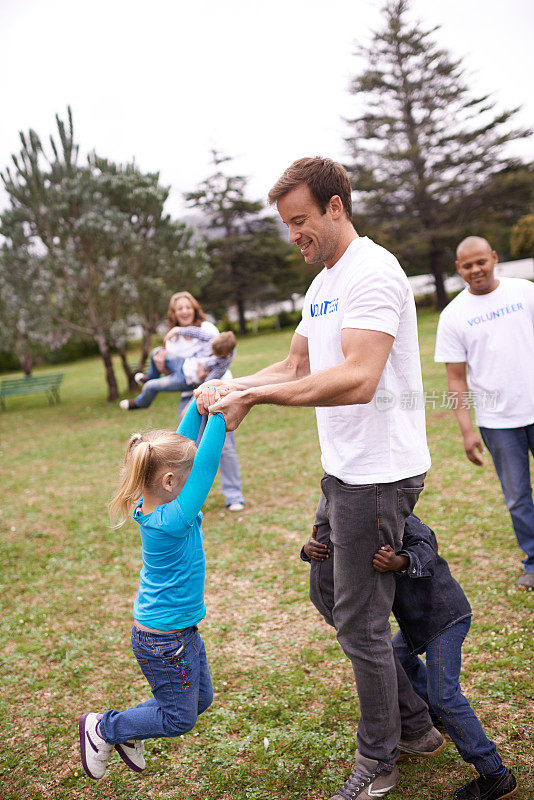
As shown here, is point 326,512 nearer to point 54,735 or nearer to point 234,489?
point 54,735

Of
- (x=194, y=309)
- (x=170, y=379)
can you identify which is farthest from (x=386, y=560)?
(x=194, y=309)

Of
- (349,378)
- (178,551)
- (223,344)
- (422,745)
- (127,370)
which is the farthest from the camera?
(127,370)

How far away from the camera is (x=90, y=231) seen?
1709cm

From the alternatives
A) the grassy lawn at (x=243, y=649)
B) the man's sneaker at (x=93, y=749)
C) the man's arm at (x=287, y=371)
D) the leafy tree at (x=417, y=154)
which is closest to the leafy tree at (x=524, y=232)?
the leafy tree at (x=417, y=154)

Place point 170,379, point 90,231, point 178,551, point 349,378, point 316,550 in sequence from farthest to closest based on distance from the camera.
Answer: point 90,231 < point 170,379 < point 316,550 < point 178,551 < point 349,378

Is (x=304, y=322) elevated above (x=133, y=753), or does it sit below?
above

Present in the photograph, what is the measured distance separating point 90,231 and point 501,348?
15.1 metres

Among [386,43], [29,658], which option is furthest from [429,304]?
[29,658]

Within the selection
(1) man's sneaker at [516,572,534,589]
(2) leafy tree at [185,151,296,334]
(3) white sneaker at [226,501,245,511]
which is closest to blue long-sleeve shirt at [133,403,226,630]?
(1) man's sneaker at [516,572,534,589]

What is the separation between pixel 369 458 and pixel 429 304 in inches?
1507

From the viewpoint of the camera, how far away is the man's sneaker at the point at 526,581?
4371 millimetres

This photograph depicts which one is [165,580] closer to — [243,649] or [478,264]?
[243,649]

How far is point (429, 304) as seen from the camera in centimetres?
3884

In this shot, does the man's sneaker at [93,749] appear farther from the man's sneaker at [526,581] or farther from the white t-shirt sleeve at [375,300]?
the man's sneaker at [526,581]
